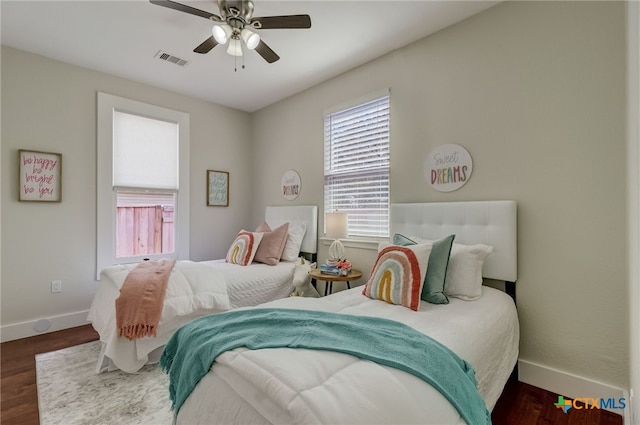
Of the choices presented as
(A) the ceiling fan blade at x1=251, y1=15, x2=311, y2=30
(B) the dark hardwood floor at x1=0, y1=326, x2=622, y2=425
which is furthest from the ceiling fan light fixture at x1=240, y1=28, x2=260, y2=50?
(B) the dark hardwood floor at x1=0, y1=326, x2=622, y2=425

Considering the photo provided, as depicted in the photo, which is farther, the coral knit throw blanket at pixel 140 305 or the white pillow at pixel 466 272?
the coral knit throw blanket at pixel 140 305

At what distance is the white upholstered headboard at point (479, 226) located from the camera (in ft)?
6.98

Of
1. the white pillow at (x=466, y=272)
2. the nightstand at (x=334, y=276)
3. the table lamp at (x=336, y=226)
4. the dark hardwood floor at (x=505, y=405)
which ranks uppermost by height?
the table lamp at (x=336, y=226)

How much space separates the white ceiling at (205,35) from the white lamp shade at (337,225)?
5.33ft

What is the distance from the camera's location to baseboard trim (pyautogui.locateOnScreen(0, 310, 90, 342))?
287 cm

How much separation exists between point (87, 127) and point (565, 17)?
14.6ft

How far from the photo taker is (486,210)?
223 centimetres

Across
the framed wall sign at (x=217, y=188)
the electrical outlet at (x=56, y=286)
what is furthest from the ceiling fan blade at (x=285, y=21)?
the electrical outlet at (x=56, y=286)

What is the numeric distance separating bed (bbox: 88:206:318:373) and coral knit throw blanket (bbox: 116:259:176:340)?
0.06m

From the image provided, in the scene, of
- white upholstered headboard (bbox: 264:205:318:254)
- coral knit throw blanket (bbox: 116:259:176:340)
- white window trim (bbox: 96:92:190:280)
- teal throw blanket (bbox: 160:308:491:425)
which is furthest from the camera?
white upholstered headboard (bbox: 264:205:318:254)

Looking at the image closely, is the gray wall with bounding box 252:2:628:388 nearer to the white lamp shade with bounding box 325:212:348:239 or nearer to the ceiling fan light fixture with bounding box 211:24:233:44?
the white lamp shade with bounding box 325:212:348:239

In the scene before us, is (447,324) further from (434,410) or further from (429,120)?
(429,120)

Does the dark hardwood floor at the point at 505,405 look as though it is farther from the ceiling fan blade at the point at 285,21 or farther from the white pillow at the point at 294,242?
the ceiling fan blade at the point at 285,21

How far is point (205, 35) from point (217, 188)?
216cm
